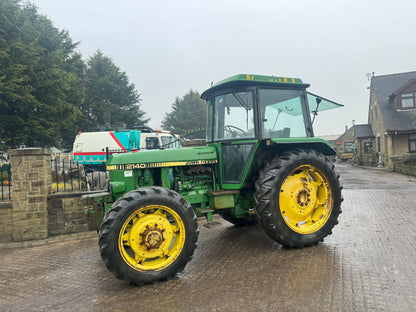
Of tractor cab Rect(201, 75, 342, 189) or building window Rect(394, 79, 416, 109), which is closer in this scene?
tractor cab Rect(201, 75, 342, 189)

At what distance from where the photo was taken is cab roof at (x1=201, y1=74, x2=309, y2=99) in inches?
163

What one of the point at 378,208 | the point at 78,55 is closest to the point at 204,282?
the point at 378,208

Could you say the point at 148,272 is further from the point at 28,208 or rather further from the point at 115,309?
the point at 28,208

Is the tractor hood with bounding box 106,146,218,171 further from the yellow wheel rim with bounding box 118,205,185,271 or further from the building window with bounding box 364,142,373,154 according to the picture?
the building window with bounding box 364,142,373,154

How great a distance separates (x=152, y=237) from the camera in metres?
3.25

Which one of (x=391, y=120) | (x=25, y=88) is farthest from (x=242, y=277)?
(x=391, y=120)

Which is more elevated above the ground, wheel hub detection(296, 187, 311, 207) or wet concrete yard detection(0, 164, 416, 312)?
wheel hub detection(296, 187, 311, 207)

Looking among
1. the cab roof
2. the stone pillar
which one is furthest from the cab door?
the stone pillar

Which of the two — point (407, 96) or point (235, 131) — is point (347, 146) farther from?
point (235, 131)

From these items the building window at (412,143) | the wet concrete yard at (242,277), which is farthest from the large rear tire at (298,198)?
the building window at (412,143)

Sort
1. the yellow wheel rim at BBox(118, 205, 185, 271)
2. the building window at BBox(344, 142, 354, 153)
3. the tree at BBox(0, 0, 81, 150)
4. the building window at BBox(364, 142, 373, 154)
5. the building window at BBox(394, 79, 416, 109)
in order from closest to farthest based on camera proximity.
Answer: the yellow wheel rim at BBox(118, 205, 185, 271) < the tree at BBox(0, 0, 81, 150) < the building window at BBox(394, 79, 416, 109) < the building window at BBox(364, 142, 373, 154) < the building window at BBox(344, 142, 354, 153)

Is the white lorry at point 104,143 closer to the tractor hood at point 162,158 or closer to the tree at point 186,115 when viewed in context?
the tractor hood at point 162,158

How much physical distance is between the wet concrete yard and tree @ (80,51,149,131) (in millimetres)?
23088

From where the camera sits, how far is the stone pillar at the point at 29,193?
5316 mm
